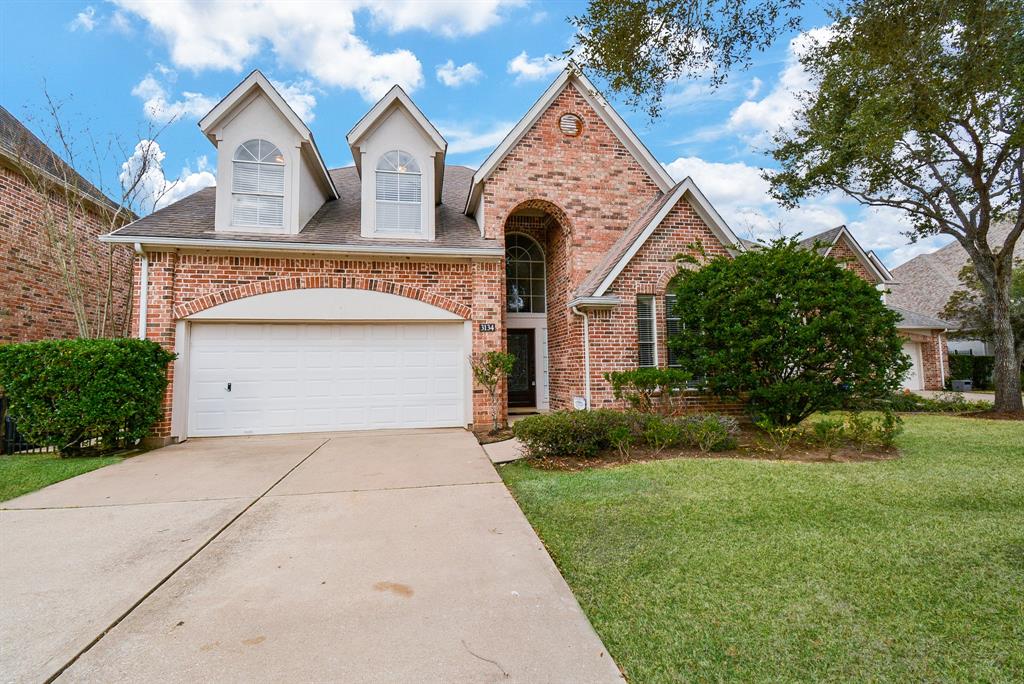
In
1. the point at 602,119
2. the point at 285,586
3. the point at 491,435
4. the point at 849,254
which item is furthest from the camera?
the point at 849,254

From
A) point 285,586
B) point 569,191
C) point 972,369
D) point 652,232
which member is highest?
point 569,191

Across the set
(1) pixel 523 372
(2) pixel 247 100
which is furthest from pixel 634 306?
(2) pixel 247 100

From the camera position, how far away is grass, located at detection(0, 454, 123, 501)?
5500 mm

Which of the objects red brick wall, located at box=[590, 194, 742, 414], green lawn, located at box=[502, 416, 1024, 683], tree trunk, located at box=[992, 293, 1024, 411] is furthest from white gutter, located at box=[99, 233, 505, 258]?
tree trunk, located at box=[992, 293, 1024, 411]

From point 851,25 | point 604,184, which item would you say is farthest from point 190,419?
point 851,25

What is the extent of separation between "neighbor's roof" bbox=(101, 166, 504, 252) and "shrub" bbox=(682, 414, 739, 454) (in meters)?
5.14

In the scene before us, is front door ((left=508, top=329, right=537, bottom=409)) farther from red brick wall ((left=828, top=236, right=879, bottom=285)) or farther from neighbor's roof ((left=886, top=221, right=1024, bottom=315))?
neighbor's roof ((left=886, top=221, right=1024, bottom=315))

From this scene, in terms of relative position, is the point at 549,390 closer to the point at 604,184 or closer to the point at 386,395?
the point at 386,395

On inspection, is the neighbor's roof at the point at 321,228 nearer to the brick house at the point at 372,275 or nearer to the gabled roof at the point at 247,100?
the brick house at the point at 372,275

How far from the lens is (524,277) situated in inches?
490

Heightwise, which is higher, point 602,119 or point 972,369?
point 602,119

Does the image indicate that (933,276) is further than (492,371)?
Yes

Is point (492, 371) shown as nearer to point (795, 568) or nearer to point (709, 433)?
point (709, 433)

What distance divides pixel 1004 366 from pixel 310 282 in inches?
684
